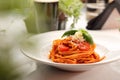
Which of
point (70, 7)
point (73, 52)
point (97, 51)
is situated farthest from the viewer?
point (70, 7)

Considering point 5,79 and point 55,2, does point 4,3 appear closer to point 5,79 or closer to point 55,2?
point 5,79

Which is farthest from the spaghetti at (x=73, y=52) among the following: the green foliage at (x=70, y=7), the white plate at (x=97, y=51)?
the green foliage at (x=70, y=7)

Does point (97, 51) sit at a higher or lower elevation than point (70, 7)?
lower

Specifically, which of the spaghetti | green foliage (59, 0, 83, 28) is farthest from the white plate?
green foliage (59, 0, 83, 28)

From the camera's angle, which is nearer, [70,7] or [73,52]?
[73,52]

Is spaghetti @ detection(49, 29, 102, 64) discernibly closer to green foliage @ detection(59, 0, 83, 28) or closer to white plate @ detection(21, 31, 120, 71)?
white plate @ detection(21, 31, 120, 71)

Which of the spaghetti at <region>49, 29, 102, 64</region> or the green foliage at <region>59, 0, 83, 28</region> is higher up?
the green foliage at <region>59, 0, 83, 28</region>

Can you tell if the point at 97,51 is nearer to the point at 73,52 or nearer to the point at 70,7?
the point at 73,52

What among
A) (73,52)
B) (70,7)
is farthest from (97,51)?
(70,7)

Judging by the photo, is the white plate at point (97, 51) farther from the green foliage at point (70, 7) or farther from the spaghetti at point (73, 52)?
the green foliage at point (70, 7)

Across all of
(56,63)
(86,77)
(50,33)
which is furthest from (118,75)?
(50,33)
